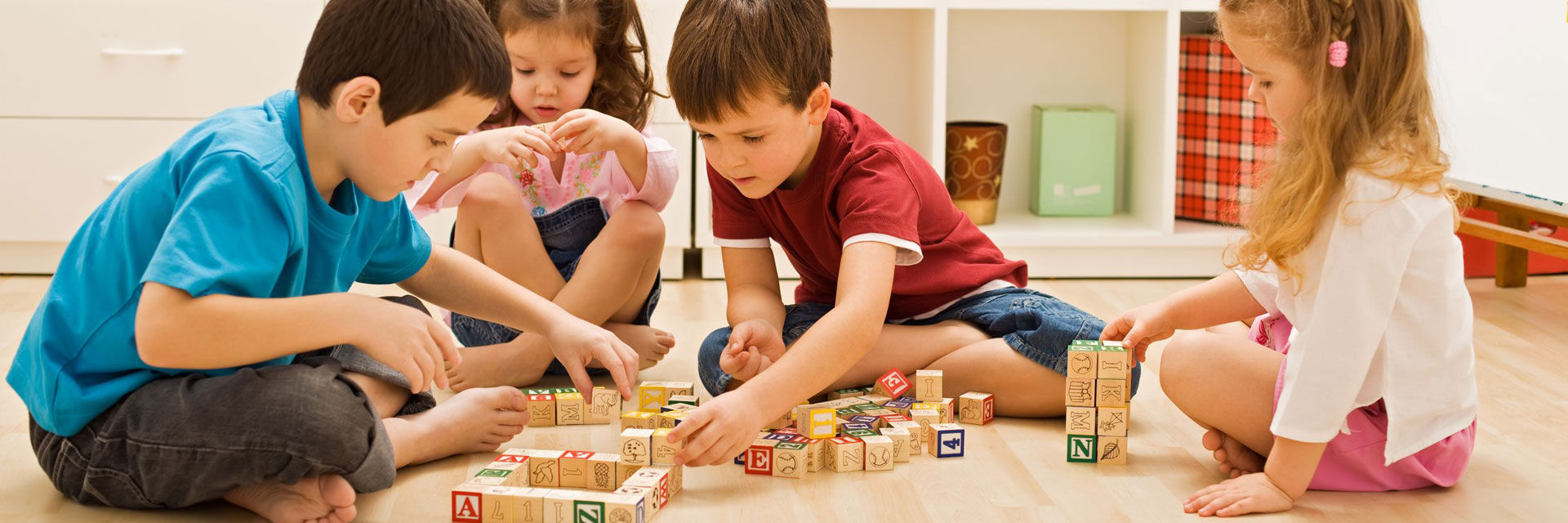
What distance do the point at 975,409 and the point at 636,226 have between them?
1.54 feet

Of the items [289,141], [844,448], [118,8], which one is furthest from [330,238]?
[118,8]

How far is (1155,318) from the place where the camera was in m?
1.33

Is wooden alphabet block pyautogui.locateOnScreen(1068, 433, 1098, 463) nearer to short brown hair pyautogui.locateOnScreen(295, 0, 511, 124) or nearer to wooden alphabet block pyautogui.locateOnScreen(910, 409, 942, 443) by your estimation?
wooden alphabet block pyautogui.locateOnScreen(910, 409, 942, 443)

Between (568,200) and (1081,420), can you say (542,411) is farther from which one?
(1081,420)

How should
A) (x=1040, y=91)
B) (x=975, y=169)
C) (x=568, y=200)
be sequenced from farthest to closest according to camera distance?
(x=1040, y=91) < (x=975, y=169) < (x=568, y=200)

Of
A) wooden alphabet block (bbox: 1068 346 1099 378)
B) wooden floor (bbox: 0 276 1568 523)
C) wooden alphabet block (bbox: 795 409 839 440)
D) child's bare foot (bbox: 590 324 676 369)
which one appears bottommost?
wooden floor (bbox: 0 276 1568 523)

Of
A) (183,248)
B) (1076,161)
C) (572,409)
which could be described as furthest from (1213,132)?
(183,248)

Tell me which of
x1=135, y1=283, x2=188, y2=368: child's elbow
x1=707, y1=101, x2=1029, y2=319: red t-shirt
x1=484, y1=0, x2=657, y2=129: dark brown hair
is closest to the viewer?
x1=135, y1=283, x2=188, y2=368: child's elbow

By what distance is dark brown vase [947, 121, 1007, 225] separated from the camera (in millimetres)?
2492

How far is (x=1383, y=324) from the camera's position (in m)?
1.10

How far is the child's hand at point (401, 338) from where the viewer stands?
3.27 ft

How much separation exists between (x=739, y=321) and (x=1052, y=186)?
124 cm

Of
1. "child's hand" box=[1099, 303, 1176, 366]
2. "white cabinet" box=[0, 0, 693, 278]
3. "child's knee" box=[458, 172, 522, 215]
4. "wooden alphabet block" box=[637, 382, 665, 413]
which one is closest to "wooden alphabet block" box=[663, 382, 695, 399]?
"wooden alphabet block" box=[637, 382, 665, 413]

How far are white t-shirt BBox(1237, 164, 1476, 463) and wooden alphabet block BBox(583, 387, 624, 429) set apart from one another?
2.19 feet
